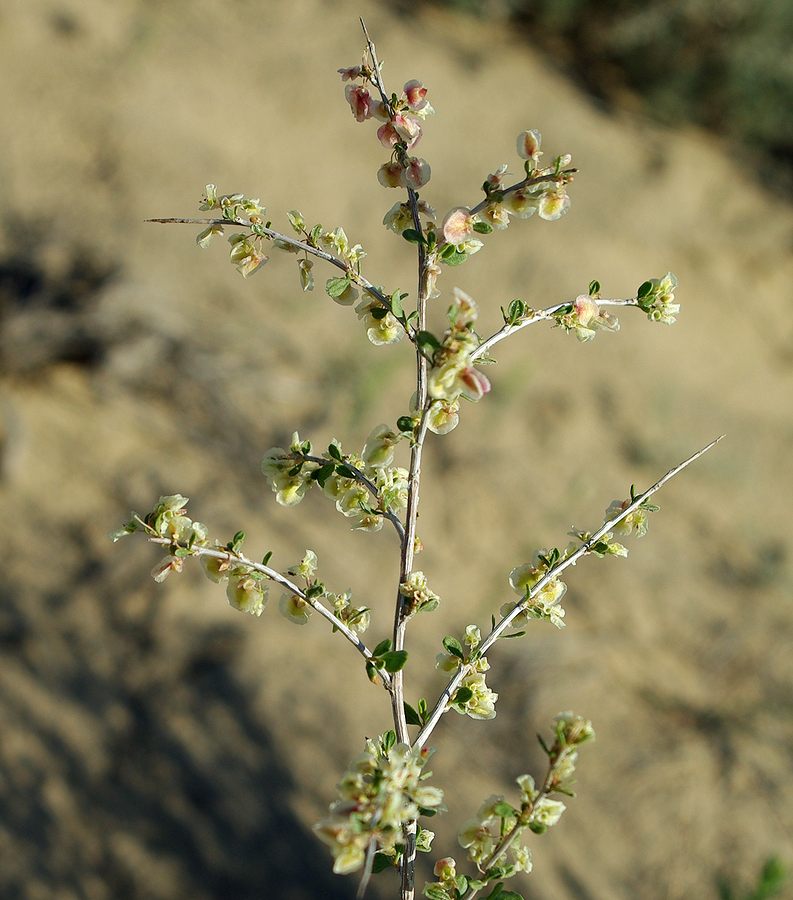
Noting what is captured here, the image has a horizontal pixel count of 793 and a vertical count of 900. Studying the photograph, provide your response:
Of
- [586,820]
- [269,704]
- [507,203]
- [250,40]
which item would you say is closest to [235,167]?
[250,40]

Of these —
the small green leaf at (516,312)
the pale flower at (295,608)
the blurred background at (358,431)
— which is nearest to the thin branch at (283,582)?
the pale flower at (295,608)

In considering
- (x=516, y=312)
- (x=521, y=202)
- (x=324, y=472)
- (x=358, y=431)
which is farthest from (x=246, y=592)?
(x=358, y=431)

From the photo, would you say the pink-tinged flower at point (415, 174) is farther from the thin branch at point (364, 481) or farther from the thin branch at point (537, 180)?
the thin branch at point (364, 481)

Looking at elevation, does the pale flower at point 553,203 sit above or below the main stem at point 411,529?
above

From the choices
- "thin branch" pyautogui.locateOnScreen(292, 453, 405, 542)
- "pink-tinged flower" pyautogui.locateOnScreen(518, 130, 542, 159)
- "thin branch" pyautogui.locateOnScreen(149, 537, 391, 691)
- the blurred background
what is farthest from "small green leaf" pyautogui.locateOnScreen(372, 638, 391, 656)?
the blurred background

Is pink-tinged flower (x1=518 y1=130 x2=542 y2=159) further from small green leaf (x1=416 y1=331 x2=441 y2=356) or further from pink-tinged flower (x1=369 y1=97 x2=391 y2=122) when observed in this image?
small green leaf (x1=416 y1=331 x2=441 y2=356)
